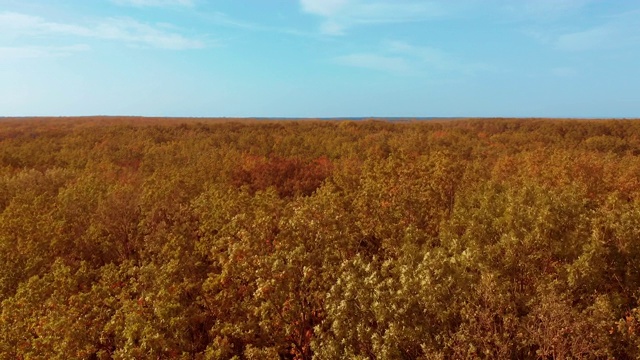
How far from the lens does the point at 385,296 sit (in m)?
19.1

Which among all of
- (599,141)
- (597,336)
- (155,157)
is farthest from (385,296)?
(599,141)

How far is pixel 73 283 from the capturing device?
23.4m

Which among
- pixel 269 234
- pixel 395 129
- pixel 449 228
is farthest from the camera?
pixel 395 129

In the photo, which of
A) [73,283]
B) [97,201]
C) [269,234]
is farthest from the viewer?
[97,201]

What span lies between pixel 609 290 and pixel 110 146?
105283 mm

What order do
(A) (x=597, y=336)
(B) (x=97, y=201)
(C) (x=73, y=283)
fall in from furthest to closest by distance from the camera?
(B) (x=97, y=201) < (C) (x=73, y=283) < (A) (x=597, y=336)

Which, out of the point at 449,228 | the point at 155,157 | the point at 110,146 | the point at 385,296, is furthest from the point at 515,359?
the point at 110,146

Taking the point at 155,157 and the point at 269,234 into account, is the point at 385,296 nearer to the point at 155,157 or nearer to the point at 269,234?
the point at 269,234

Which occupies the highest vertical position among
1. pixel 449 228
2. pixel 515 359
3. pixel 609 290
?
pixel 449 228

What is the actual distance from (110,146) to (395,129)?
9957 cm

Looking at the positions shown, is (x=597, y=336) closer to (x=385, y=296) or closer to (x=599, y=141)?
(x=385, y=296)

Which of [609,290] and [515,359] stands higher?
[609,290]

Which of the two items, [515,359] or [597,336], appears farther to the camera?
[515,359]

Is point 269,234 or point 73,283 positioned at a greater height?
point 269,234
